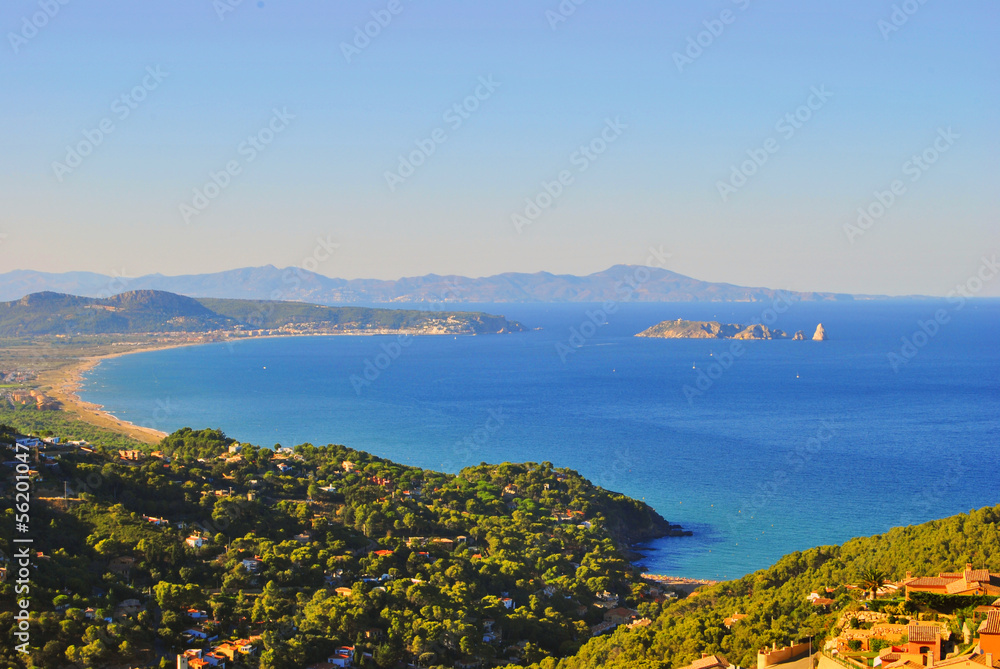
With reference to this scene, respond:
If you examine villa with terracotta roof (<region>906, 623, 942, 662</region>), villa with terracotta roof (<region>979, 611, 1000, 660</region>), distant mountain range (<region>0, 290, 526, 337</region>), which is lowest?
villa with terracotta roof (<region>906, 623, 942, 662</region>)

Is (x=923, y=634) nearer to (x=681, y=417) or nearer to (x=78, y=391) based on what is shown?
(x=681, y=417)

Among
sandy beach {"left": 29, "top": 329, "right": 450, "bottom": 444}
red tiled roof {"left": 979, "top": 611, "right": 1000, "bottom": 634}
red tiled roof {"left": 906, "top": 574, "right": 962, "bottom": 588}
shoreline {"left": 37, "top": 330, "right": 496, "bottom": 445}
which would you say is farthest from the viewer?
sandy beach {"left": 29, "top": 329, "right": 450, "bottom": 444}

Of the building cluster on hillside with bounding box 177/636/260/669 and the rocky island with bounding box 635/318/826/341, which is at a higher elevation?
the rocky island with bounding box 635/318/826/341

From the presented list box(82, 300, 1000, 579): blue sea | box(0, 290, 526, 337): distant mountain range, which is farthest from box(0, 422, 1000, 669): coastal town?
box(0, 290, 526, 337): distant mountain range

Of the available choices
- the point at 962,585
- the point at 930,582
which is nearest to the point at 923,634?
the point at 962,585

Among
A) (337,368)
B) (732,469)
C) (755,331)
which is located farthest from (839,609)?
(755,331)

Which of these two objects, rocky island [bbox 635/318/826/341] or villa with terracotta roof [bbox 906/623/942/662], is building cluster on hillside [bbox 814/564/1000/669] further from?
rocky island [bbox 635/318/826/341]
